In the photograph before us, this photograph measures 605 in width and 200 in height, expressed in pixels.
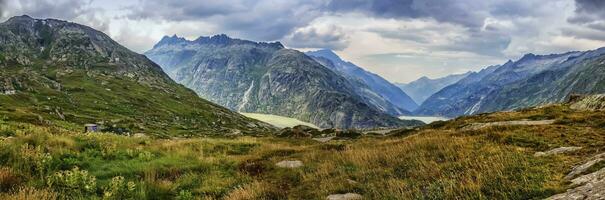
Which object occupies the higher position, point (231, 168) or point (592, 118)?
point (592, 118)

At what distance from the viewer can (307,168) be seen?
1984 cm

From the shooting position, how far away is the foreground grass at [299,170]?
42.0ft

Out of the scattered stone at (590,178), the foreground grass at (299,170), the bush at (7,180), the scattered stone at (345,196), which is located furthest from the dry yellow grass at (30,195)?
the scattered stone at (590,178)

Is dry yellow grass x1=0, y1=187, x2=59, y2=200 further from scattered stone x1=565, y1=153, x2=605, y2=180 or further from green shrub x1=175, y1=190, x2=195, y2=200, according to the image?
scattered stone x1=565, y1=153, x2=605, y2=180

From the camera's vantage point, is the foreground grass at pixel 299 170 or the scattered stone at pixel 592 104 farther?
the scattered stone at pixel 592 104

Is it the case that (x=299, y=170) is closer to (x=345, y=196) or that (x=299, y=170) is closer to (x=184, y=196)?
(x=345, y=196)

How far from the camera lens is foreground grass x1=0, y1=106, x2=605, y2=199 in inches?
504

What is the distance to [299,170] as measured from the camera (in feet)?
62.2

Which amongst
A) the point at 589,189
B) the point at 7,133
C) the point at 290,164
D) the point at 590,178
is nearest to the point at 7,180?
the point at 7,133

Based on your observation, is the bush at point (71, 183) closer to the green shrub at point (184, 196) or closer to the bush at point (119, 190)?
the bush at point (119, 190)

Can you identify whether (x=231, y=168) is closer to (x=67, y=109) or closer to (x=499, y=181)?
(x=499, y=181)

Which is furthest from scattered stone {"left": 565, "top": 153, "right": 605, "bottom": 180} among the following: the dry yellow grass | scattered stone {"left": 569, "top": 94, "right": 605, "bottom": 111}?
scattered stone {"left": 569, "top": 94, "right": 605, "bottom": 111}

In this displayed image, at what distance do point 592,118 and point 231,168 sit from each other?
2358 cm

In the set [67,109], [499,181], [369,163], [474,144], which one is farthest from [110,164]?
[67,109]
